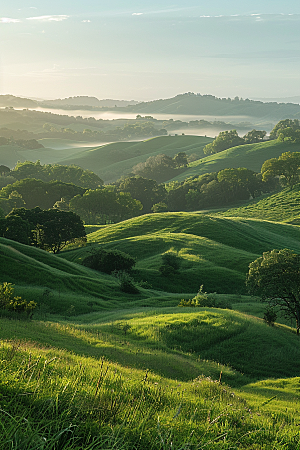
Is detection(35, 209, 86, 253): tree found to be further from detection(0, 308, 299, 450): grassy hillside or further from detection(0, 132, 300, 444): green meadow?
detection(0, 308, 299, 450): grassy hillside

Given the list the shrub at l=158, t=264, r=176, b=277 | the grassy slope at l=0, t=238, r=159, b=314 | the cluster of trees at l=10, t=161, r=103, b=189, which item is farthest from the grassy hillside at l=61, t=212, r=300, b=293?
the cluster of trees at l=10, t=161, r=103, b=189

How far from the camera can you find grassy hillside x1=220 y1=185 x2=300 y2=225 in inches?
4460

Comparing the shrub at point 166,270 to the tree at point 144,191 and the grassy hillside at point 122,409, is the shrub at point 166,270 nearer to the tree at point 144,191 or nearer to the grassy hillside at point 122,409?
the grassy hillside at point 122,409

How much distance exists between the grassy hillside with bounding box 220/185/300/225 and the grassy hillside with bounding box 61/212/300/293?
59.9 feet

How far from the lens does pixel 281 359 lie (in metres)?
24.3

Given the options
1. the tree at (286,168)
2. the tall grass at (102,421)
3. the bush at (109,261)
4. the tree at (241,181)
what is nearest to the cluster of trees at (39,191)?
the tree at (241,181)

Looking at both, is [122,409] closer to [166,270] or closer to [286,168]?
[166,270]

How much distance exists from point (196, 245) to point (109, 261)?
21.1 m

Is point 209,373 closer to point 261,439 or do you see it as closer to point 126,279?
point 261,439

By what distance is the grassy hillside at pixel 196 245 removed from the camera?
5878 cm

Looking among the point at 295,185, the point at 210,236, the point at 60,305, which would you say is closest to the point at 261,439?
the point at 60,305

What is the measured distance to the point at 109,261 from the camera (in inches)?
2383

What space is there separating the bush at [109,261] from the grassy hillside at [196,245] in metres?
2.38

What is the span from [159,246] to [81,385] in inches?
2672
